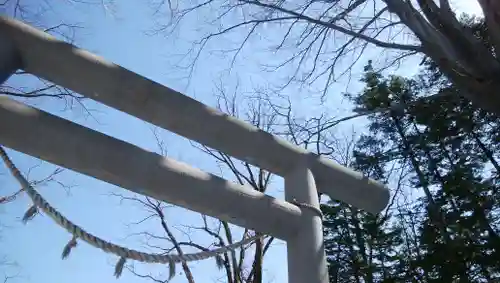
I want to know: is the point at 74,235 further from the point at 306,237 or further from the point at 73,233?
the point at 306,237

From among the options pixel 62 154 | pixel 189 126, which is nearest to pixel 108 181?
pixel 62 154

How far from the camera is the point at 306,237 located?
1720 mm

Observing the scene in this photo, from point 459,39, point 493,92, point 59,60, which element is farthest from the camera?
point 459,39

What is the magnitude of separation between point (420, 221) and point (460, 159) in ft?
6.46

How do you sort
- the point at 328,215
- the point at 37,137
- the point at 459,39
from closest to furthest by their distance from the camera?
the point at 37,137
the point at 459,39
the point at 328,215

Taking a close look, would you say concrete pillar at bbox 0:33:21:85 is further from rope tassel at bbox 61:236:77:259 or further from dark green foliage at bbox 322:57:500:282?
dark green foliage at bbox 322:57:500:282

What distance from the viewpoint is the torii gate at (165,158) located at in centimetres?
136

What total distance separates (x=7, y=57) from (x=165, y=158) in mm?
676

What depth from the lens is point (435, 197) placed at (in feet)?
32.9

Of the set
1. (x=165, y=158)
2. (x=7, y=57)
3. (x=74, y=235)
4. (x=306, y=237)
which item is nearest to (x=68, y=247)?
(x=74, y=235)

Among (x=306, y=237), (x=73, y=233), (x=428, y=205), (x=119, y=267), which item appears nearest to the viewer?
(x=73, y=233)

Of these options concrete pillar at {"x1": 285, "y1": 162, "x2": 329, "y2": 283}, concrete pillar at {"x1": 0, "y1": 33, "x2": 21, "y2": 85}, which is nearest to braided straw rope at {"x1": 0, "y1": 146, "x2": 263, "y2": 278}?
concrete pillar at {"x1": 0, "y1": 33, "x2": 21, "y2": 85}

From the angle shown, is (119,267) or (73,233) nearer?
(73,233)

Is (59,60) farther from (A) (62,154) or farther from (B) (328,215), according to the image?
(B) (328,215)
